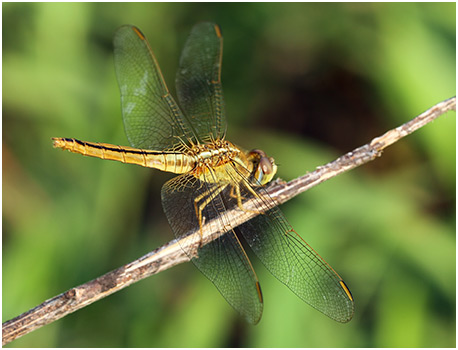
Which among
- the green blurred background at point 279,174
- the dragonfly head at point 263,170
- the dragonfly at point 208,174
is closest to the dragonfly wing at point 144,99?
the dragonfly at point 208,174

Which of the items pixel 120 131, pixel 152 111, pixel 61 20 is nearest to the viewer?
pixel 152 111

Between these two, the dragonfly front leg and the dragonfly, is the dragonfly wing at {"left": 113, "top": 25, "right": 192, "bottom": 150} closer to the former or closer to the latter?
the dragonfly

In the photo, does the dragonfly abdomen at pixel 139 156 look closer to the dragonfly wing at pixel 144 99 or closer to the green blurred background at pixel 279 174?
the dragonfly wing at pixel 144 99

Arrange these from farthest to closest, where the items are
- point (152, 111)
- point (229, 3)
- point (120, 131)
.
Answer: point (229, 3)
point (120, 131)
point (152, 111)

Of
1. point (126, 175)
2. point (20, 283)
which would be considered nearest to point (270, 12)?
point (126, 175)

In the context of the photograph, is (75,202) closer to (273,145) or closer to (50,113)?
(50,113)

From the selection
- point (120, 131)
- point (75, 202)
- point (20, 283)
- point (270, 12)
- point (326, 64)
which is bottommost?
point (20, 283)

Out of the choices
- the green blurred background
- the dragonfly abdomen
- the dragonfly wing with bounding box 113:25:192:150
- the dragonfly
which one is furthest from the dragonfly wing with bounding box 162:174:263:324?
the green blurred background
